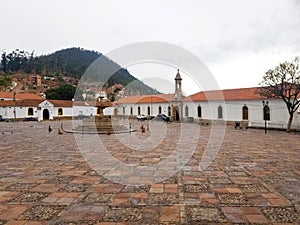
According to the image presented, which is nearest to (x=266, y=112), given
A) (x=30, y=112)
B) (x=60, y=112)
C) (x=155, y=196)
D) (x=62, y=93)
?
(x=155, y=196)

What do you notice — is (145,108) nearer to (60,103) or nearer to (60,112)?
(60,112)

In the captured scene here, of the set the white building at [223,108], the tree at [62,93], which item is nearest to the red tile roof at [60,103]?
the tree at [62,93]

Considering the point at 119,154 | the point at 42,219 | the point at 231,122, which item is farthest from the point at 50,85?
the point at 42,219

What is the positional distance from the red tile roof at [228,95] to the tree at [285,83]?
14.8 ft

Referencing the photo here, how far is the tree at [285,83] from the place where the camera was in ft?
64.8

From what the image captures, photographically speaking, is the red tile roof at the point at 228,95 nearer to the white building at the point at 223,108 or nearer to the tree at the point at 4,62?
the white building at the point at 223,108

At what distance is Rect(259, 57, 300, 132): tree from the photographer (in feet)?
64.8

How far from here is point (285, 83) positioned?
66.0 ft

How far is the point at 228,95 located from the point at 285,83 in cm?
963

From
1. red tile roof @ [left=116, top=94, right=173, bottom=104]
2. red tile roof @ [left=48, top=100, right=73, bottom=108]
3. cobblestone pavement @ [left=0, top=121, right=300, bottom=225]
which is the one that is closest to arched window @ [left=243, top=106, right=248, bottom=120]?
red tile roof @ [left=116, top=94, right=173, bottom=104]

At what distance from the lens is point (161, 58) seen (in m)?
13.9

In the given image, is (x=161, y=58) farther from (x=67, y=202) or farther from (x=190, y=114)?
(x=190, y=114)

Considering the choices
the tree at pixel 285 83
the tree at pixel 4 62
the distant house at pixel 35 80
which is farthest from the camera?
the tree at pixel 4 62

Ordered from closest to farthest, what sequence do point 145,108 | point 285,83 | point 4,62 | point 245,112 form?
point 285,83 → point 245,112 → point 145,108 → point 4,62
